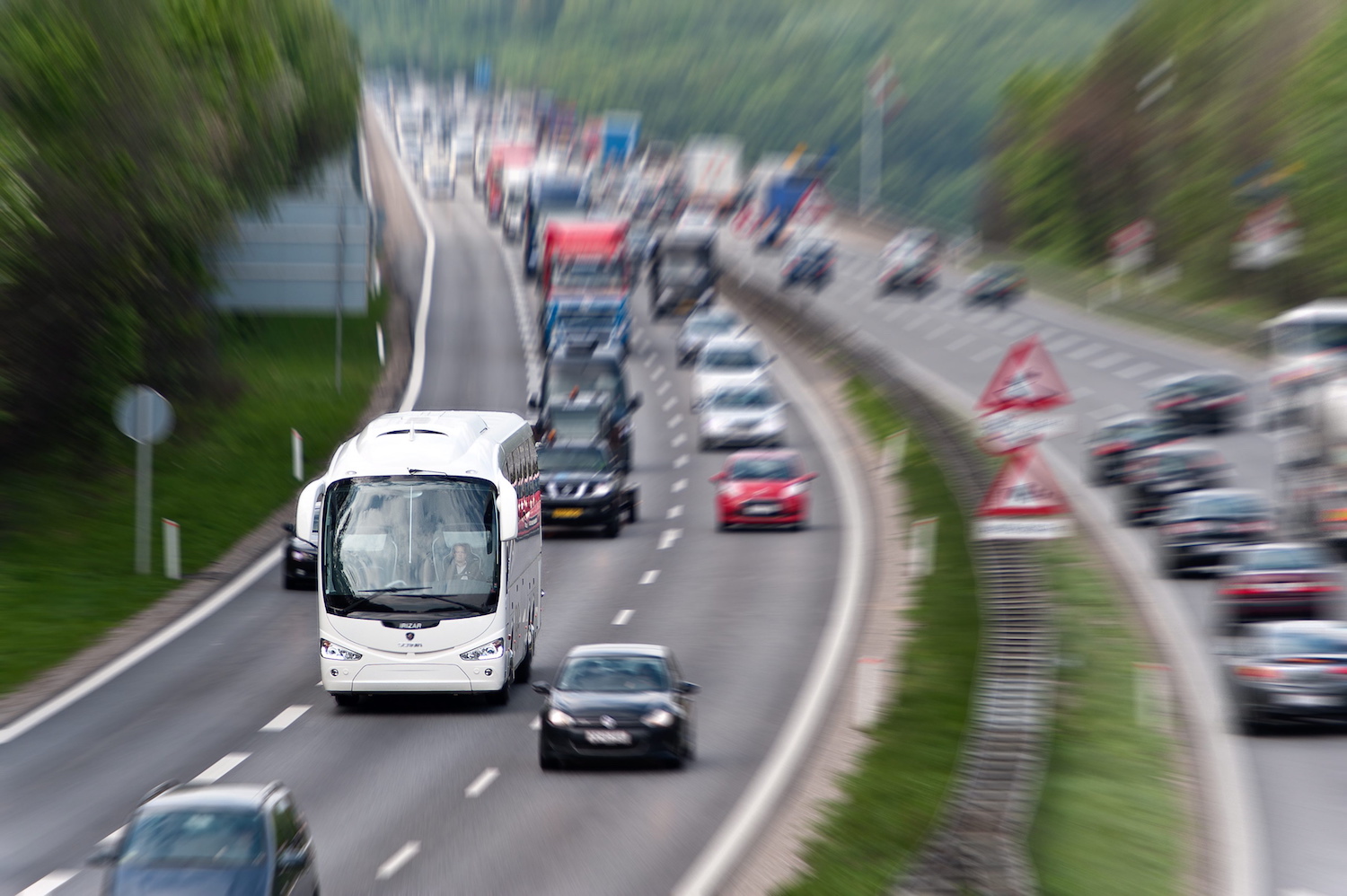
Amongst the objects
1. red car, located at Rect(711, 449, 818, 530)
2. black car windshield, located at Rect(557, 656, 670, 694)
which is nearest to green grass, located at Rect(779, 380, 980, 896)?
black car windshield, located at Rect(557, 656, 670, 694)

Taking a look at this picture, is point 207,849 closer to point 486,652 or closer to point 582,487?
point 486,652

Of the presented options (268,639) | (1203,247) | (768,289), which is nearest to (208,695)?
(268,639)

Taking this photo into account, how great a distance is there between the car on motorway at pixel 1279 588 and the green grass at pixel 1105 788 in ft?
4.75

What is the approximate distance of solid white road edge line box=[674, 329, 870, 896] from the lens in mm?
15516

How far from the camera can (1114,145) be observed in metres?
114

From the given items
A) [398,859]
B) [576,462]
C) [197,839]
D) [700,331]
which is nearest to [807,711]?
[398,859]

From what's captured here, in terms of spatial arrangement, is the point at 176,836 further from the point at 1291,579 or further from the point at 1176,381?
the point at 1176,381

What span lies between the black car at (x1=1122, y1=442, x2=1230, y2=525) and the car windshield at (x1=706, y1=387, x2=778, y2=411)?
1306 cm

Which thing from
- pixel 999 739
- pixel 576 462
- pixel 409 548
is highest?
pixel 576 462

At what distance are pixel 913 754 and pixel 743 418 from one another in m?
27.9

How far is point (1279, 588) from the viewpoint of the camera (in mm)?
24172

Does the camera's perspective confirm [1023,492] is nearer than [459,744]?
Yes

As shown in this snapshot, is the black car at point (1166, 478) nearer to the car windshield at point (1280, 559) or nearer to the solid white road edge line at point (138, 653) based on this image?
the car windshield at point (1280, 559)

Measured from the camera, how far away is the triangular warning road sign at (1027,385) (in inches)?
610
